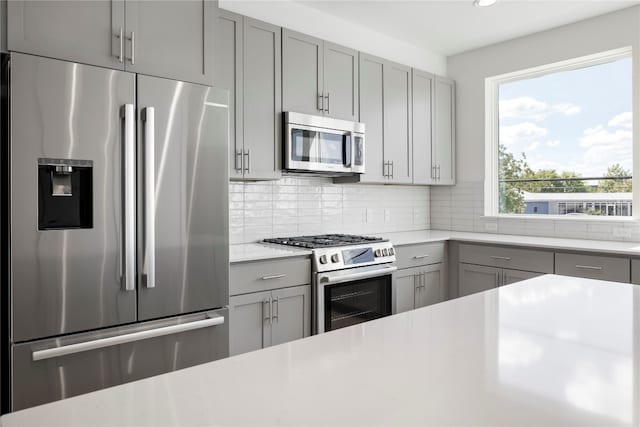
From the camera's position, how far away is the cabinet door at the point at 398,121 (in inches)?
148

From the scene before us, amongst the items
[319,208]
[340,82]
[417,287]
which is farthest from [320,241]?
[340,82]

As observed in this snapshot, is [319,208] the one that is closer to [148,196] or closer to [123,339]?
[148,196]

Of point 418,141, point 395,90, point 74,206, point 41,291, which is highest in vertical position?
point 395,90

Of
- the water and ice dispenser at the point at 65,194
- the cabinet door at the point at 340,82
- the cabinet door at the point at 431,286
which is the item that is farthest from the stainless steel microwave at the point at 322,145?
the water and ice dispenser at the point at 65,194

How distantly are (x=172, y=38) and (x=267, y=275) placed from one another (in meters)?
1.35

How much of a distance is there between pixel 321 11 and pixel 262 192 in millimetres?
1491

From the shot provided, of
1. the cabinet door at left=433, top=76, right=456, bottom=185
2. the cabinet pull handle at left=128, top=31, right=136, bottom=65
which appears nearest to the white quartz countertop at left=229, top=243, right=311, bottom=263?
the cabinet pull handle at left=128, top=31, right=136, bottom=65

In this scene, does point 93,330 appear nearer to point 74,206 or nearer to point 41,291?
point 41,291

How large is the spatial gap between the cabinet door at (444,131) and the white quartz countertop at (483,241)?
66 cm

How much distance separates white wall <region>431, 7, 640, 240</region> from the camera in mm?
3381

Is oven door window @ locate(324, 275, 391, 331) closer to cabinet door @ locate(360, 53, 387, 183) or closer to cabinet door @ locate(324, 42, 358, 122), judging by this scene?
cabinet door @ locate(360, 53, 387, 183)

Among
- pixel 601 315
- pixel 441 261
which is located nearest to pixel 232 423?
pixel 601 315

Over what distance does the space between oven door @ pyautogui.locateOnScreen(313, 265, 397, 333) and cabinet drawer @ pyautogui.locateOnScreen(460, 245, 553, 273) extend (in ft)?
2.82

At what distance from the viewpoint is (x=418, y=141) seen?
13.2 feet
